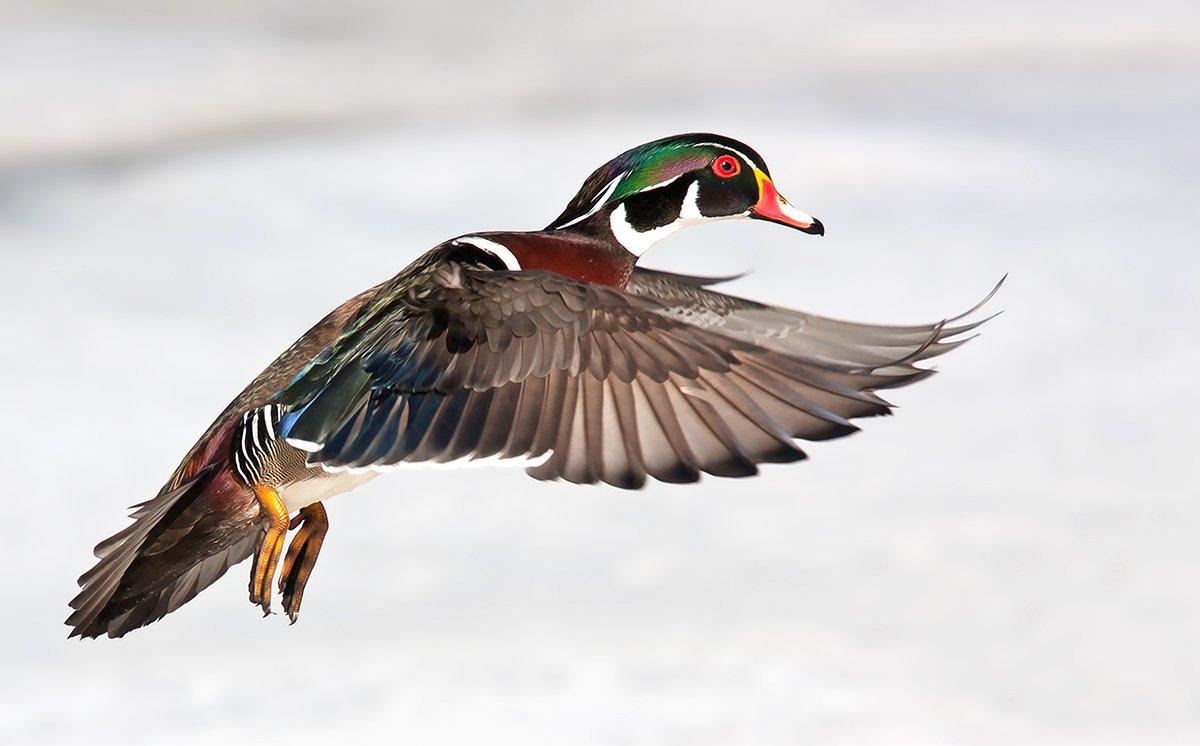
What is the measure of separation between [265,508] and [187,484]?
0.06 m

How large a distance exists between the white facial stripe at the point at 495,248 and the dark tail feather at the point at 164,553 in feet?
0.69

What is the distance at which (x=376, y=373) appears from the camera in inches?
36.6

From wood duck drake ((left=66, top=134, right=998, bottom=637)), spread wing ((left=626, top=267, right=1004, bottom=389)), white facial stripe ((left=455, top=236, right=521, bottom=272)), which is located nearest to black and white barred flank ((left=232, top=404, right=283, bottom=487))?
wood duck drake ((left=66, top=134, right=998, bottom=637))

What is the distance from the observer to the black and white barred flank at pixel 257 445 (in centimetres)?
94

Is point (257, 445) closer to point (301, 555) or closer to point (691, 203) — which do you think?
point (301, 555)

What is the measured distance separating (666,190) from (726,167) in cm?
5

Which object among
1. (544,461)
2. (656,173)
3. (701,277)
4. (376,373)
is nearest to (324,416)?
(376,373)

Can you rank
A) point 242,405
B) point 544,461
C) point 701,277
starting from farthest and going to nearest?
point 701,277, point 242,405, point 544,461

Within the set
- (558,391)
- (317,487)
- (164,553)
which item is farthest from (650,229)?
(164,553)

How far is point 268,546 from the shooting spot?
0.96m

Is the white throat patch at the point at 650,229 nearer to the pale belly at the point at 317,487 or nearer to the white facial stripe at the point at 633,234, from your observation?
the white facial stripe at the point at 633,234

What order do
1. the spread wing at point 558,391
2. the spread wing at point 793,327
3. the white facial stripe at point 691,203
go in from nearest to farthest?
the spread wing at point 558,391, the white facial stripe at point 691,203, the spread wing at point 793,327

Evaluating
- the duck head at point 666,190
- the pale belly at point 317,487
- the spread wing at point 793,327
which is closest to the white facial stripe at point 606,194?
the duck head at point 666,190

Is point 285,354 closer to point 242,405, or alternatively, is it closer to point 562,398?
point 242,405
